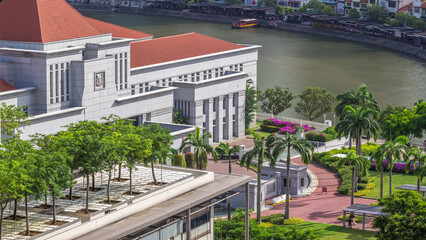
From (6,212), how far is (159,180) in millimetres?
8902

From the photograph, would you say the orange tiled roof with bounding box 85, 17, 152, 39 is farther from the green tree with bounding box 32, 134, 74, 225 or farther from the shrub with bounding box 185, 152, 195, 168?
the green tree with bounding box 32, 134, 74, 225


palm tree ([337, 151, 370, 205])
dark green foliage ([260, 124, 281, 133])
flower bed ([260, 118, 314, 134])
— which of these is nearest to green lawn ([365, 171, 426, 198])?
palm tree ([337, 151, 370, 205])

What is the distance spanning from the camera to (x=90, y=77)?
8550cm

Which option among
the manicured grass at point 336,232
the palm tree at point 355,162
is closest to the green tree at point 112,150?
the manicured grass at point 336,232

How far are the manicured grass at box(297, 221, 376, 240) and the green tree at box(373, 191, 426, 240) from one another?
24.8 feet

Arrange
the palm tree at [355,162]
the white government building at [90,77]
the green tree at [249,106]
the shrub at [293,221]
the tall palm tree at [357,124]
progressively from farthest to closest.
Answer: the green tree at [249,106] < the tall palm tree at [357,124] < the white government building at [90,77] < the palm tree at [355,162] < the shrub at [293,221]

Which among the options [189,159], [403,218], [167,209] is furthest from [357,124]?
[167,209]

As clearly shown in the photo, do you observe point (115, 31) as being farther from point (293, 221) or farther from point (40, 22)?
point (293, 221)

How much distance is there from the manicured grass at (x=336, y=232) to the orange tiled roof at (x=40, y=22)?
27.8 metres

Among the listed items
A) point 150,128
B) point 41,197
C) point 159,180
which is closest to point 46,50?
point 150,128

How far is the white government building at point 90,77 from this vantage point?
82.8 m

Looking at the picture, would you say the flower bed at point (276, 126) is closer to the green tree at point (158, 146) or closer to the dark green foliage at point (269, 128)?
the dark green foliage at point (269, 128)

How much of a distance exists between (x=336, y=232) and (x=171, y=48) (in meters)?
39.9

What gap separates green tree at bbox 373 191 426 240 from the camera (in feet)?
197
